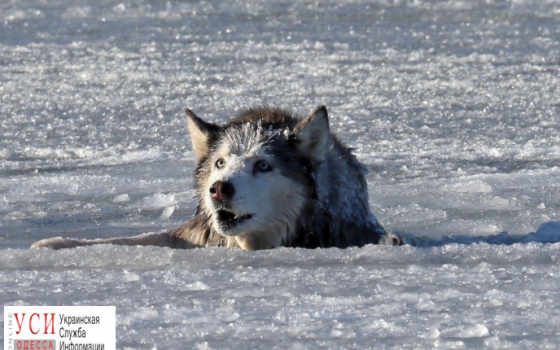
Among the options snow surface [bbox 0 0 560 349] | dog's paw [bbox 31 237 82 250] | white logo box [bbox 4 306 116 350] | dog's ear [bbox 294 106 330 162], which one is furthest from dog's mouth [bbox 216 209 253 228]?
white logo box [bbox 4 306 116 350]

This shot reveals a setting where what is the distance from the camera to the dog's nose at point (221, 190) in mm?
4727

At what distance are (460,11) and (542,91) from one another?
381cm

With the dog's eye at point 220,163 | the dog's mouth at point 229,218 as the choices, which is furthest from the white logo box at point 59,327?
the dog's eye at point 220,163

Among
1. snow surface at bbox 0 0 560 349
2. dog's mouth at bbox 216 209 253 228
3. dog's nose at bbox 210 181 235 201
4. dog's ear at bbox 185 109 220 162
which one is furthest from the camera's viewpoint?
dog's ear at bbox 185 109 220 162

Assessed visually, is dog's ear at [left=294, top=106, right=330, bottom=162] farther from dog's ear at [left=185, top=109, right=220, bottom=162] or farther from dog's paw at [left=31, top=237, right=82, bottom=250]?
dog's paw at [left=31, top=237, right=82, bottom=250]

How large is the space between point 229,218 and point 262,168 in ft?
1.05

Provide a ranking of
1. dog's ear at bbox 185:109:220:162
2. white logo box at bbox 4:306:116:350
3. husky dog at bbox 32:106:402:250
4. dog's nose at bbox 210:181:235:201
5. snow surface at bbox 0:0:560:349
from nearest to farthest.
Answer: white logo box at bbox 4:306:116:350 → snow surface at bbox 0:0:560:349 → dog's nose at bbox 210:181:235:201 → husky dog at bbox 32:106:402:250 → dog's ear at bbox 185:109:220:162

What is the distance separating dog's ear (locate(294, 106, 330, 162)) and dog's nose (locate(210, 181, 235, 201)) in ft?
1.96

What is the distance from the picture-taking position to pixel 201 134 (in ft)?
17.6

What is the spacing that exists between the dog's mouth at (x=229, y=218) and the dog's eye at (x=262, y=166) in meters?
0.25

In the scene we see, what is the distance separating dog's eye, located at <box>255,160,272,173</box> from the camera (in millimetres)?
5059

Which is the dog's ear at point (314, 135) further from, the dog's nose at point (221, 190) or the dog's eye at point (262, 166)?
the dog's nose at point (221, 190)

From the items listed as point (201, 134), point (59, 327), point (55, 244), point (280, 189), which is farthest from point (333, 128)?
point (59, 327)

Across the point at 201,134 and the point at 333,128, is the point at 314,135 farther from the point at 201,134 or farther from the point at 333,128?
the point at 333,128
